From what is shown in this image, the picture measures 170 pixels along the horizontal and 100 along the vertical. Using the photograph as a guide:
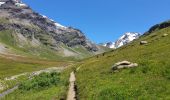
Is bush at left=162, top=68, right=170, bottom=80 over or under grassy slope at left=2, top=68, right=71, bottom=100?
over

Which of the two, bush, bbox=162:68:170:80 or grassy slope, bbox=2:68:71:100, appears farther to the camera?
grassy slope, bbox=2:68:71:100

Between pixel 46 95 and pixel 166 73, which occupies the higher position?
pixel 166 73

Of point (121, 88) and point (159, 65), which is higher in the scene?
point (159, 65)

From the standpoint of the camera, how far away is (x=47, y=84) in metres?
52.2

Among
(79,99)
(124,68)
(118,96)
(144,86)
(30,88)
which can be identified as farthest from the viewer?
(30,88)

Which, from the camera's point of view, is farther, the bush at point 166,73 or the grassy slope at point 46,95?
the grassy slope at point 46,95

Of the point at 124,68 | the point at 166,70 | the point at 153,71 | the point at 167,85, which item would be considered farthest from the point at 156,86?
the point at 124,68

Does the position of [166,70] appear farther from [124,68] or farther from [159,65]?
[124,68]

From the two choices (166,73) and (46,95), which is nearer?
(166,73)

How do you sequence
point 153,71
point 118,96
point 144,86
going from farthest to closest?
point 153,71 < point 144,86 < point 118,96

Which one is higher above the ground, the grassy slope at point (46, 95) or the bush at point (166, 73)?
the bush at point (166, 73)

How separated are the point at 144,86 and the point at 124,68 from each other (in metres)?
16.3

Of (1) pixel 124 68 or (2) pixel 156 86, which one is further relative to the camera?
(1) pixel 124 68

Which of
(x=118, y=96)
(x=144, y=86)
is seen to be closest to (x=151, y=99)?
(x=118, y=96)
